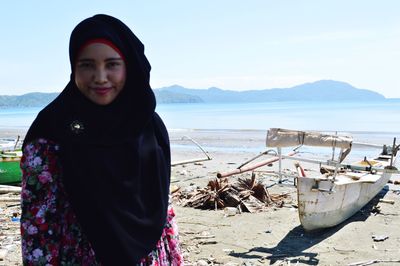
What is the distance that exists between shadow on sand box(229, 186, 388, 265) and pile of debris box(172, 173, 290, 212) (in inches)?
62.6

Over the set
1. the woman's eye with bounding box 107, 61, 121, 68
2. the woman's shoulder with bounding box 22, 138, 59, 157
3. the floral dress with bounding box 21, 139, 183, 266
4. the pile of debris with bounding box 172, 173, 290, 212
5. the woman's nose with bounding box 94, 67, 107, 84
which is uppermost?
the woman's eye with bounding box 107, 61, 121, 68

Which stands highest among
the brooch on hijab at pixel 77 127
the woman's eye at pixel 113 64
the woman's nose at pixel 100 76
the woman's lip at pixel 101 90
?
the woman's eye at pixel 113 64

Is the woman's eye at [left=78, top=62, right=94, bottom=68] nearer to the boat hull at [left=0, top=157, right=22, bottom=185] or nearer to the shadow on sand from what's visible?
the shadow on sand

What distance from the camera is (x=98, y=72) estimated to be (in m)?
1.72

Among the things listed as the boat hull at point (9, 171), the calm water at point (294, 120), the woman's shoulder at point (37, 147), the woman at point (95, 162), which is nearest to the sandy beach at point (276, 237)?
the boat hull at point (9, 171)

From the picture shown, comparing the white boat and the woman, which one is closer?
the woman

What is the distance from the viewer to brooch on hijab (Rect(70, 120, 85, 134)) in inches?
63.9

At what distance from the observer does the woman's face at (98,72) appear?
5.62ft

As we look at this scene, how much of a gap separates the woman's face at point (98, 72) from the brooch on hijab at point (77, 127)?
143 mm

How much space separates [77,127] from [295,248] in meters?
5.97

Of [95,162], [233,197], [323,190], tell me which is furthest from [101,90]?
[233,197]

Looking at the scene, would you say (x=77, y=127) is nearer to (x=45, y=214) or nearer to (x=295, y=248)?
(x=45, y=214)

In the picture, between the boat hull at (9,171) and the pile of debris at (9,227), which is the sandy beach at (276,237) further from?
the boat hull at (9,171)

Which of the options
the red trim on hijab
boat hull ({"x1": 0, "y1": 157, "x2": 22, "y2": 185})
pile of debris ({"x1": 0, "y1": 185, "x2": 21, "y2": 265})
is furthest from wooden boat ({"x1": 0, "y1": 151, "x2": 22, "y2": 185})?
the red trim on hijab
